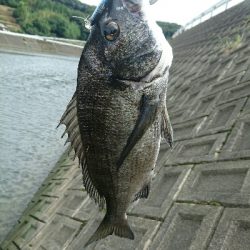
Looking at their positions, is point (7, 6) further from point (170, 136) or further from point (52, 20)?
point (170, 136)

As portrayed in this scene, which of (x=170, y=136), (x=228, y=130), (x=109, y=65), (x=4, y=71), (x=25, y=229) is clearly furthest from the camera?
(x=4, y=71)

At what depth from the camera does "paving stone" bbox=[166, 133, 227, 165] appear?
4633 mm

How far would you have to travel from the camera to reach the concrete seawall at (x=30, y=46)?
41.8m

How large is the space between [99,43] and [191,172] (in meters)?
2.64

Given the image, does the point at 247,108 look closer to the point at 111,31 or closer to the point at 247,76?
the point at 247,76

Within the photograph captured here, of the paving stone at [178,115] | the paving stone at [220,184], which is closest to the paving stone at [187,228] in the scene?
the paving stone at [220,184]

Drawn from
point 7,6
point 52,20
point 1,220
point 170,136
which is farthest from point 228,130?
point 7,6

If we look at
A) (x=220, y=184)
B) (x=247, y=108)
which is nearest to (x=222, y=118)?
(x=247, y=108)

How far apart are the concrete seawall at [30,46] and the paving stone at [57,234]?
35.3 m

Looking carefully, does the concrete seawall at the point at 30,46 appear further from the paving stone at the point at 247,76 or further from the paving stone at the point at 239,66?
the paving stone at the point at 247,76

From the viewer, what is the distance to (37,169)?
32.3ft

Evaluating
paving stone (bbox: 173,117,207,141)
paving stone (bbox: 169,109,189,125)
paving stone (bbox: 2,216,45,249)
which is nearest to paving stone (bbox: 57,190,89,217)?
paving stone (bbox: 2,216,45,249)

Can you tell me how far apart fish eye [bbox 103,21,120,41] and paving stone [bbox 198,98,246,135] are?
10.0ft

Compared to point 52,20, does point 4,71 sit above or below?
above
